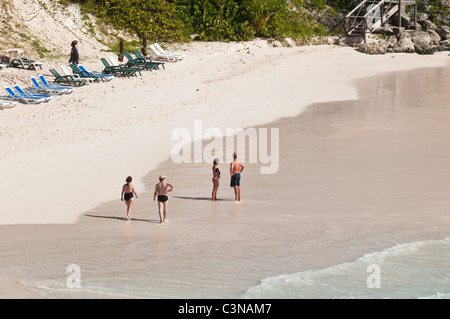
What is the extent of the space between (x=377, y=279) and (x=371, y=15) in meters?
37.8

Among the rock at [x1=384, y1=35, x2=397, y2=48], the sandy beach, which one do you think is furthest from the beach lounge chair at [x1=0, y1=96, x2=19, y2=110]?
the rock at [x1=384, y1=35, x2=397, y2=48]

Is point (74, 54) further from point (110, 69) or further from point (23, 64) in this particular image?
point (23, 64)

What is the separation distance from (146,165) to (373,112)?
36.9 feet

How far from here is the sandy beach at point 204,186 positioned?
41.7 feet

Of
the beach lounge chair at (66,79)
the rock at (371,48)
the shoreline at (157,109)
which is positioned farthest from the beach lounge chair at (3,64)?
the rock at (371,48)

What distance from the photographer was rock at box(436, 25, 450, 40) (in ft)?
160

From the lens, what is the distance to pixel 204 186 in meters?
17.2

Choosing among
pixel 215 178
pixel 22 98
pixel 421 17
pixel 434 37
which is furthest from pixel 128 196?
pixel 421 17

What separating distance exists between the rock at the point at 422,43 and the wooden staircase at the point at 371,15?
1.89m

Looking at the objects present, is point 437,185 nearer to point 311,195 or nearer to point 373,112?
point 311,195

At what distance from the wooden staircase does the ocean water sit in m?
34.2

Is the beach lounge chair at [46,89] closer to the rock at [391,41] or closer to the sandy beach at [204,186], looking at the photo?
the sandy beach at [204,186]
